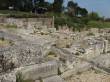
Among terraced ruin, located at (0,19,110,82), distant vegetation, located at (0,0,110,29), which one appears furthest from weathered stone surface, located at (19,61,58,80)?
distant vegetation, located at (0,0,110,29)

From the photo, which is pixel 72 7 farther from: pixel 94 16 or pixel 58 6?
pixel 58 6

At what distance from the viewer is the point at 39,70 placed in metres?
8.27

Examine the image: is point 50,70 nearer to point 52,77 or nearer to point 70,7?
point 52,77

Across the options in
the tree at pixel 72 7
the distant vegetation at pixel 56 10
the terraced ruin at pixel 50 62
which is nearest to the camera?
the terraced ruin at pixel 50 62

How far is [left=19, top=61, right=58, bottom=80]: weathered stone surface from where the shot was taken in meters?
7.97

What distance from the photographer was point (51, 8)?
37.3 meters

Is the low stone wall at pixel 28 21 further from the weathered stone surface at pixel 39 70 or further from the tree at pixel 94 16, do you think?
the tree at pixel 94 16

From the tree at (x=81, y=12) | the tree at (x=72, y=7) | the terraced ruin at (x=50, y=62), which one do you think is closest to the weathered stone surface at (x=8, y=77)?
the terraced ruin at (x=50, y=62)

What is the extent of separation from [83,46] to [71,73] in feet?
13.9

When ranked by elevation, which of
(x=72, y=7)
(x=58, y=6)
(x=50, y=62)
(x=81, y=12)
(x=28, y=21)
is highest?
(x=58, y=6)

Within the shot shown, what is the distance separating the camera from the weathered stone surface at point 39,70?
Answer: 26.2 feet

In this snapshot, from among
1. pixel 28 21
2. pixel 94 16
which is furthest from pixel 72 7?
pixel 28 21

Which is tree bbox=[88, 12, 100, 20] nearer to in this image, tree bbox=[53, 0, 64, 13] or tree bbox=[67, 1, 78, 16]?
tree bbox=[67, 1, 78, 16]

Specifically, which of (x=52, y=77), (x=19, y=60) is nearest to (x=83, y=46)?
(x=52, y=77)
